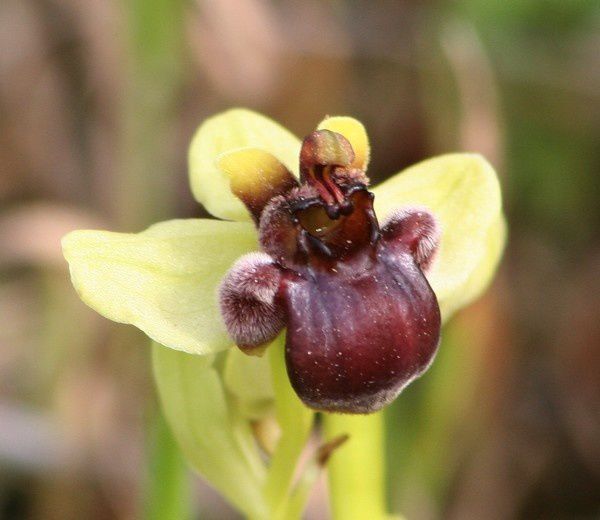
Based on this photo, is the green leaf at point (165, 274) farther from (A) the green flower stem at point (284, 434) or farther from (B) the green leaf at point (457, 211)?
(B) the green leaf at point (457, 211)

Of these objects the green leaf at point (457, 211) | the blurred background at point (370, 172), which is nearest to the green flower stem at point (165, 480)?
the green leaf at point (457, 211)

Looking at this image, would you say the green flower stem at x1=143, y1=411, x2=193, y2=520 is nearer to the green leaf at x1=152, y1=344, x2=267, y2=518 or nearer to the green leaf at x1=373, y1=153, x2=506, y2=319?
the green leaf at x1=152, y1=344, x2=267, y2=518

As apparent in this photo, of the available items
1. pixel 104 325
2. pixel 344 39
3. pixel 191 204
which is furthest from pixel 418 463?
pixel 344 39

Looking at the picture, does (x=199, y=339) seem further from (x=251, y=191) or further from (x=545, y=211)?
(x=545, y=211)

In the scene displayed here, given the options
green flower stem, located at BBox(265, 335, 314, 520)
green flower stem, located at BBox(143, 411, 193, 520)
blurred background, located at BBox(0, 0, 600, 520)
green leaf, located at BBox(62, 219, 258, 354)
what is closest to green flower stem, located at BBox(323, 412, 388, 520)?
green flower stem, located at BBox(265, 335, 314, 520)

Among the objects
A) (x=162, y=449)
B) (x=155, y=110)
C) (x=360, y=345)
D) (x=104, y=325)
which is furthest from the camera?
(x=104, y=325)

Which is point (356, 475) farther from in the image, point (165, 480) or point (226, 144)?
point (226, 144)

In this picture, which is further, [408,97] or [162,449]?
[408,97]
